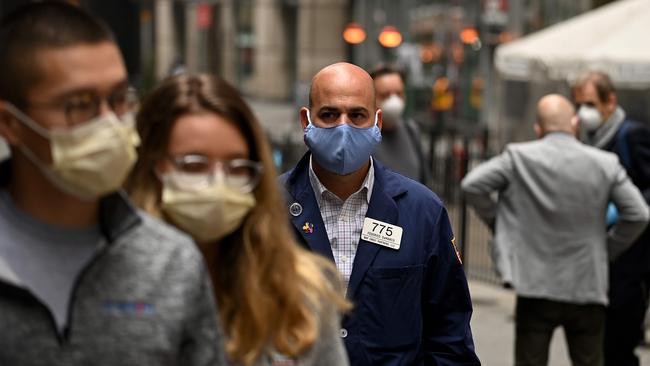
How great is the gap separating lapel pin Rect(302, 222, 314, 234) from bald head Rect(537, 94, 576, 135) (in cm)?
297

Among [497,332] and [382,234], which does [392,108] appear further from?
[382,234]

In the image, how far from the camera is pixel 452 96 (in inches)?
1384

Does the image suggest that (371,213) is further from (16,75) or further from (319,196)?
(16,75)

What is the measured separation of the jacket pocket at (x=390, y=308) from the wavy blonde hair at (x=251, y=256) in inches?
51.8

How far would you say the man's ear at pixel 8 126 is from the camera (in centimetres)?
245

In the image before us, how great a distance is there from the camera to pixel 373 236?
4.32m

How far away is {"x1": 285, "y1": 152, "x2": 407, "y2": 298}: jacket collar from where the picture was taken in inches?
169

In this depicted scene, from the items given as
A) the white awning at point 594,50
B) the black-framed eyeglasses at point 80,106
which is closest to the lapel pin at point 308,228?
the black-framed eyeglasses at point 80,106

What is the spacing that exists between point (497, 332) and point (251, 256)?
8.46 meters

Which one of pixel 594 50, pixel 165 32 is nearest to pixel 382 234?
pixel 594 50

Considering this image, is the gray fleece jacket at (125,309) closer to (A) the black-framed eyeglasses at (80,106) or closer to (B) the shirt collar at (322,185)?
(A) the black-framed eyeglasses at (80,106)

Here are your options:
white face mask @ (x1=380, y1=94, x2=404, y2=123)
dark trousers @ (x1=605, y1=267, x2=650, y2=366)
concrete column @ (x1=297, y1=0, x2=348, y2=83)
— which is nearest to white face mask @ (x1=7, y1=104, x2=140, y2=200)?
dark trousers @ (x1=605, y1=267, x2=650, y2=366)

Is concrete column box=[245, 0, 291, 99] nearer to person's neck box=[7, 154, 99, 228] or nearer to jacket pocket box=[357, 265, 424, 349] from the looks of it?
jacket pocket box=[357, 265, 424, 349]

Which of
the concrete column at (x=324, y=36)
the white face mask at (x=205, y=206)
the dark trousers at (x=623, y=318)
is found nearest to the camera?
the white face mask at (x=205, y=206)
